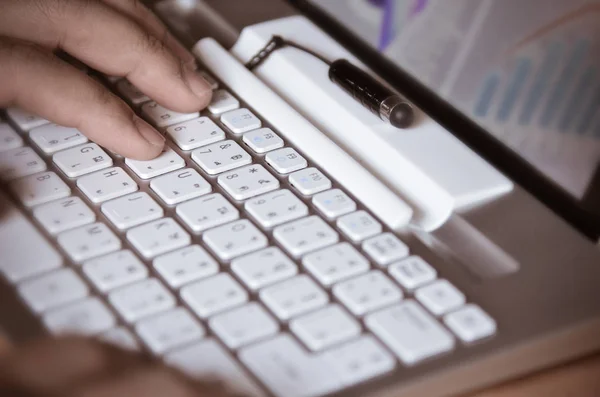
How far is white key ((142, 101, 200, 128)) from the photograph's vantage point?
0.56 meters

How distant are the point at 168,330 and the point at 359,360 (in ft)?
0.33

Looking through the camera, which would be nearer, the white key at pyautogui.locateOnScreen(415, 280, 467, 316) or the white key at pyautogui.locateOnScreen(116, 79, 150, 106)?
the white key at pyautogui.locateOnScreen(415, 280, 467, 316)

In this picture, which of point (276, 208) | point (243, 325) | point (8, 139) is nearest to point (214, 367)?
point (243, 325)

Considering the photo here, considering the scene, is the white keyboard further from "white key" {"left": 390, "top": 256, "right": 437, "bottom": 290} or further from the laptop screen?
the laptop screen

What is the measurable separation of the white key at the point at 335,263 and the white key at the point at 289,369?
0.17 ft

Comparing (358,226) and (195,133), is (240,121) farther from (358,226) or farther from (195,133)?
(358,226)

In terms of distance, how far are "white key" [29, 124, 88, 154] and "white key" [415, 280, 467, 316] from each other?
0.26 meters

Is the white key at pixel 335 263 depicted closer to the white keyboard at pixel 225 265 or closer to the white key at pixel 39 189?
the white keyboard at pixel 225 265

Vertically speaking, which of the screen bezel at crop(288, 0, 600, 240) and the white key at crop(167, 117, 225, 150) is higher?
the screen bezel at crop(288, 0, 600, 240)

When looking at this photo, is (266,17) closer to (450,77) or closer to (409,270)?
(450,77)

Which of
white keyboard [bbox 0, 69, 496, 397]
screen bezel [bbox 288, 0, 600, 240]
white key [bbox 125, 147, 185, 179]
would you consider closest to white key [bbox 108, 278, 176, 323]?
white keyboard [bbox 0, 69, 496, 397]

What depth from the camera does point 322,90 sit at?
1.89ft

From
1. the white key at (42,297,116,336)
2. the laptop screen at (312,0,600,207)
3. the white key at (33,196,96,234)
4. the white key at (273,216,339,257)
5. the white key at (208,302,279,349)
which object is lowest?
the white key at (42,297,116,336)

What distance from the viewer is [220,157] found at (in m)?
0.52
